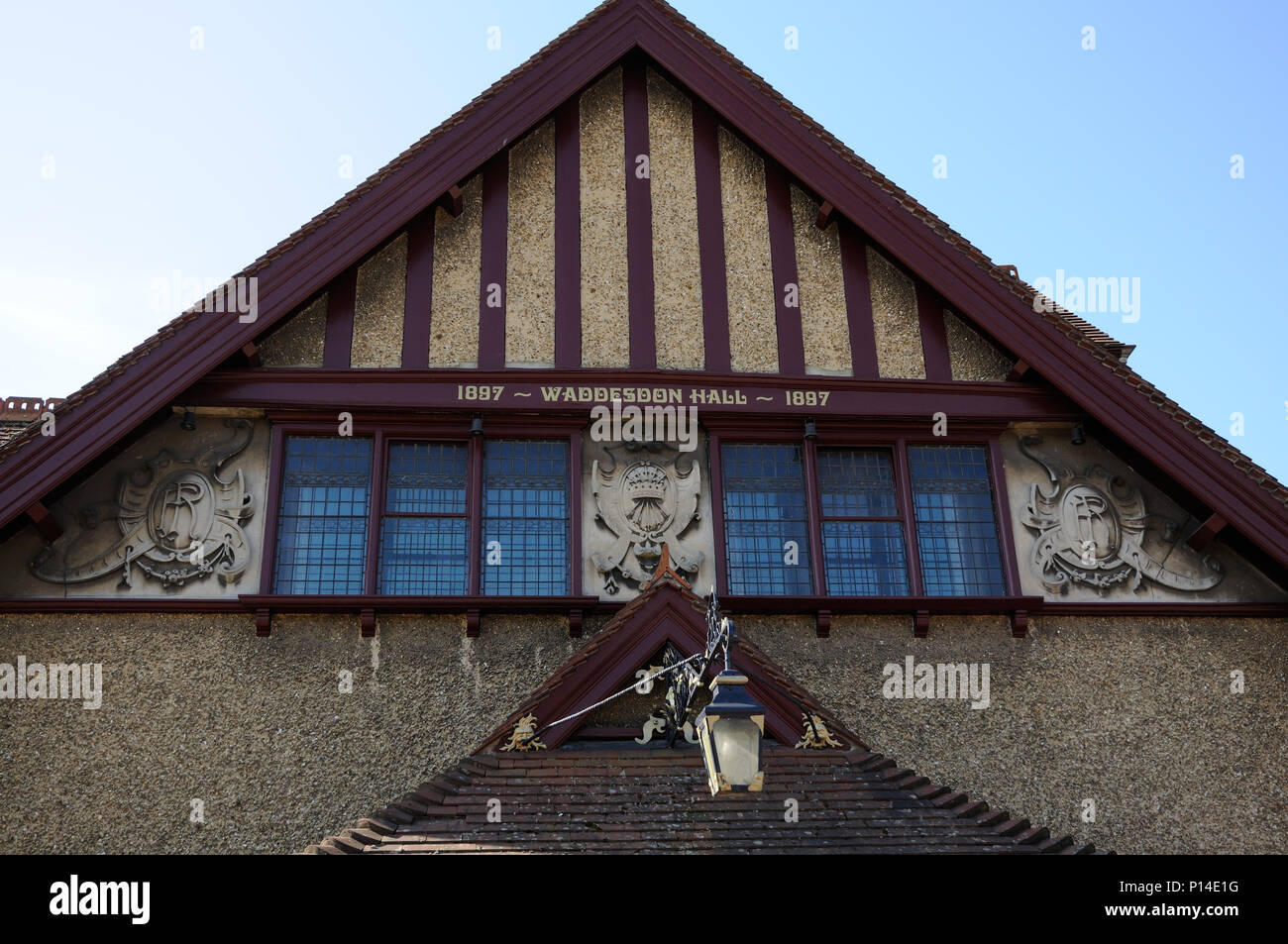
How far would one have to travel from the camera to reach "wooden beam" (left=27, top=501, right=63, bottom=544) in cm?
1141

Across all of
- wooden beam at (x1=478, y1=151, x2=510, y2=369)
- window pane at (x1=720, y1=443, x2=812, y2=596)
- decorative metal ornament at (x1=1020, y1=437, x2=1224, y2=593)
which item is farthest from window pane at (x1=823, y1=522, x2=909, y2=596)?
wooden beam at (x1=478, y1=151, x2=510, y2=369)

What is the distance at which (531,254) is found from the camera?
1350 cm

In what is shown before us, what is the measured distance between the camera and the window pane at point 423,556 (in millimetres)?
12180

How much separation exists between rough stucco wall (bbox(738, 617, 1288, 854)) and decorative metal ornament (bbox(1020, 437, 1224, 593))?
43 centimetres

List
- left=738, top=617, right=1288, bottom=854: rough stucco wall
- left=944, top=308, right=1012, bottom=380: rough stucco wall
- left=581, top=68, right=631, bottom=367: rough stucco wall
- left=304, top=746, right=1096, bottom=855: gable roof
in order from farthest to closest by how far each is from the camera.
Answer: left=944, top=308, right=1012, bottom=380: rough stucco wall → left=581, top=68, right=631, bottom=367: rough stucco wall → left=738, top=617, right=1288, bottom=854: rough stucco wall → left=304, top=746, right=1096, bottom=855: gable roof

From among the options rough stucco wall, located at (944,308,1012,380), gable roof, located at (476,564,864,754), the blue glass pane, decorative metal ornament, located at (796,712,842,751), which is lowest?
decorative metal ornament, located at (796,712,842,751)

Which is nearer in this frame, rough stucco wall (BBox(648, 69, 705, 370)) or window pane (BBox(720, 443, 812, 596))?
window pane (BBox(720, 443, 812, 596))

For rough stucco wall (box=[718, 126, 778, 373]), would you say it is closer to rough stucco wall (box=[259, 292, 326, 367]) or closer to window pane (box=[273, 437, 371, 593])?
window pane (box=[273, 437, 371, 593])

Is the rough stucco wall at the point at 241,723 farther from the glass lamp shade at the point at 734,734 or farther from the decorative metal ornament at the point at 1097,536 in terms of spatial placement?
the decorative metal ornament at the point at 1097,536

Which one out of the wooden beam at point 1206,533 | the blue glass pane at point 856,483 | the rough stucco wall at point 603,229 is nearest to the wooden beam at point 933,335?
the blue glass pane at point 856,483

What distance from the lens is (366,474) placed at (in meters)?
12.7

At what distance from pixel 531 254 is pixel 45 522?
527cm
